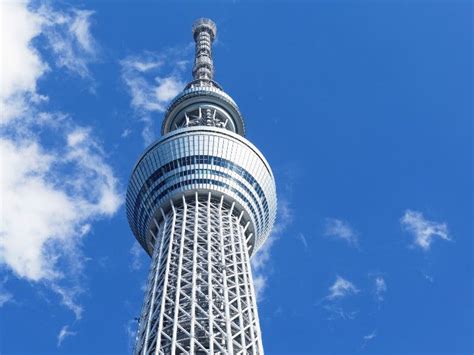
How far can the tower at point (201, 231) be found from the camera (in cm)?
6844

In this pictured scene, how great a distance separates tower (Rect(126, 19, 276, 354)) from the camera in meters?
68.4

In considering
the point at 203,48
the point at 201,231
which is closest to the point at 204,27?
the point at 203,48

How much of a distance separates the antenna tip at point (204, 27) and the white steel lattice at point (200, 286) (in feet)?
164

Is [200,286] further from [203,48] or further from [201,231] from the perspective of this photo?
[203,48]

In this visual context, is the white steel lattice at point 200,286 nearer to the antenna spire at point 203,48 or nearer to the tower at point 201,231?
the tower at point 201,231

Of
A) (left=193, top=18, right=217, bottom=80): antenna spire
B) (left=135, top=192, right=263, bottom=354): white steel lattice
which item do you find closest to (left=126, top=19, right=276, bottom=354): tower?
(left=135, top=192, right=263, bottom=354): white steel lattice

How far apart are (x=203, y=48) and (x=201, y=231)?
4858 centimetres

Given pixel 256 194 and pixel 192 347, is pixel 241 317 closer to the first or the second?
pixel 192 347

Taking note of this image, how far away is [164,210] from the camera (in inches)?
3398

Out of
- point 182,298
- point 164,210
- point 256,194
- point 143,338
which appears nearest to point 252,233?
point 256,194

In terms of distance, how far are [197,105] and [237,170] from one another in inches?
815

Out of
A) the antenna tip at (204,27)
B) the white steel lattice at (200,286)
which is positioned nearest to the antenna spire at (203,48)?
the antenna tip at (204,27)

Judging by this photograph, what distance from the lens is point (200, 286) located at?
242 feet

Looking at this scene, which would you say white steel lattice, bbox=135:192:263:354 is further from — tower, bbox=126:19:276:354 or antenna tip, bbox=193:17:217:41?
antenna tip, bbox=193:17:217:41
